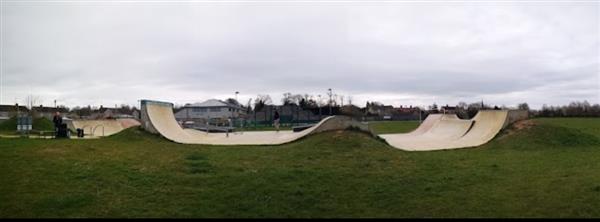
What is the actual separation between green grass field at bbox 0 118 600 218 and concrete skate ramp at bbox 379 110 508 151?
4.05 m

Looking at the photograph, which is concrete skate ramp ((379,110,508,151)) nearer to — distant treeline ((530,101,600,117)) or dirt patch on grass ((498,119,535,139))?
dirt patch on grass ((498,119,535,139))

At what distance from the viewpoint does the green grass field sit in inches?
267

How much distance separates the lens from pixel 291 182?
28.2 ft

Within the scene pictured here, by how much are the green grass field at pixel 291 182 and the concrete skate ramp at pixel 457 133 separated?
13.3 ft

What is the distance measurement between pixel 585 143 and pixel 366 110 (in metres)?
72.7

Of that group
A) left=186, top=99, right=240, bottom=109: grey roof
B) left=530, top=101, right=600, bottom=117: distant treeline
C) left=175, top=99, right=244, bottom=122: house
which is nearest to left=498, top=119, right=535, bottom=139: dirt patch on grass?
left=530, top=101, right=600, bottom=117: distant treeline

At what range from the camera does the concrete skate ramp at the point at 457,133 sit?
58.1 feet

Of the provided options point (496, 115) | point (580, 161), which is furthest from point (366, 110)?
point (580, 161)

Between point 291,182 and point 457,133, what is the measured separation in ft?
51.0

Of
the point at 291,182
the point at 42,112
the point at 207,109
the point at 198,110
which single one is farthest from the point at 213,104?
the point at 291,182

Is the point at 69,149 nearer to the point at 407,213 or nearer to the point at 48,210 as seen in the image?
the point at 48,210

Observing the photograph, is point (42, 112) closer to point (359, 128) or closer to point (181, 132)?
point (181, 132)

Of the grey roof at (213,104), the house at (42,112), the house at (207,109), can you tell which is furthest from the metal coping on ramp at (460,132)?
the grey roof at (213,104)

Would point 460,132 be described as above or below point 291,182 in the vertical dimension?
above
